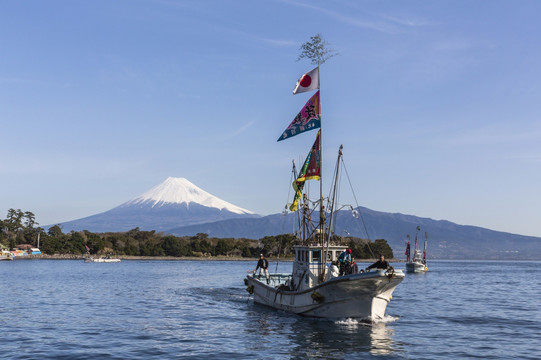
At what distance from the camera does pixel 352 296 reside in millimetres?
32562

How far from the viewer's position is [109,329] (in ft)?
107

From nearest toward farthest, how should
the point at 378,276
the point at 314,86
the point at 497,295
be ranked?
the point at 378,276
the point at 314,86
the point at 497,295

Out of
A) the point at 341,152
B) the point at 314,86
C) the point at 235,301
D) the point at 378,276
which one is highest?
the point at 314,86

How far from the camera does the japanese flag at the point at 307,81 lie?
37.4 meters

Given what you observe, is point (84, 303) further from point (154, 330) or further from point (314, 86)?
point (314, 86)

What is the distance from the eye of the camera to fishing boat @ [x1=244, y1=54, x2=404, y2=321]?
3180cm

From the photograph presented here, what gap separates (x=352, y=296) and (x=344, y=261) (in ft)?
10.7

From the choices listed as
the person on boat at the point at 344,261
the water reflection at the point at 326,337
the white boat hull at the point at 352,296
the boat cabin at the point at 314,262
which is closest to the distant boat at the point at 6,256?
the water reflection at the point at 326,337

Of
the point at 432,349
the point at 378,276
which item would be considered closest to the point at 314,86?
the point at 378,276

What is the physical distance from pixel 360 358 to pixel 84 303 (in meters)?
31.0

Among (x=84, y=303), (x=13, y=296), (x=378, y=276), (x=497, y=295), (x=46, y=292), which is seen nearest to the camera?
(x=378, y=276)

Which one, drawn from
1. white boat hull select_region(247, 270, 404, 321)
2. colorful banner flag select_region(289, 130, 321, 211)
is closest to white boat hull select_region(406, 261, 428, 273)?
colorful banner flag select_region(289, 130, 321, 211)

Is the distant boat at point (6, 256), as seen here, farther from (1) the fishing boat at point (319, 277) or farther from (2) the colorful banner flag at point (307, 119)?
(2) the colorful banner flag at point (307, 119)

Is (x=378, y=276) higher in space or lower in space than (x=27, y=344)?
higher
